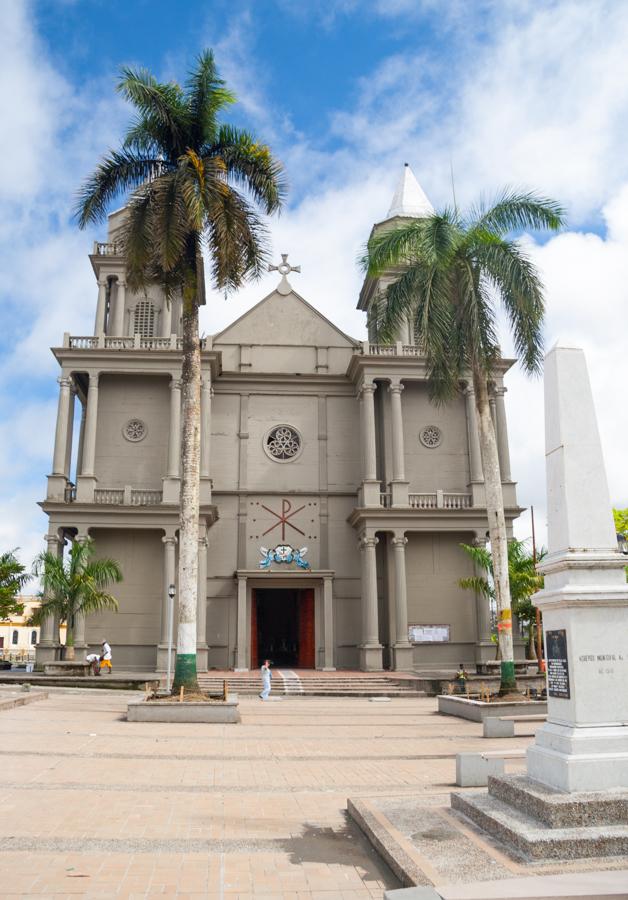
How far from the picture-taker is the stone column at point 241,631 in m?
29.0

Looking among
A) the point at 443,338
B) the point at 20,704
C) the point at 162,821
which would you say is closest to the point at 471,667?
the point at 443,338

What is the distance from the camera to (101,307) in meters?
32.0

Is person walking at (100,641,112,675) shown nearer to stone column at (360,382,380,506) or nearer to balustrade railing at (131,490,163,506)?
balustrade railing at (131,490,163,506)

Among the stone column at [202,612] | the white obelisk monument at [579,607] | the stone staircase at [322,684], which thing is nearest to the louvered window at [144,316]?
the stone column at [202,612]

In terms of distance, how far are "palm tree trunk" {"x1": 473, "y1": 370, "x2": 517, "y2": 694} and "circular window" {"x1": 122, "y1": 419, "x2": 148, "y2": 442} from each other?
1562 cm

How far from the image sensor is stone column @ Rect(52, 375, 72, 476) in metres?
29.2

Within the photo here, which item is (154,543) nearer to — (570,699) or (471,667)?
(471,667)

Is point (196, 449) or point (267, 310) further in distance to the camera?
point (267, 310)

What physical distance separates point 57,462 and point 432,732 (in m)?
18.8

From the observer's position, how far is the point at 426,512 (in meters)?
29.6

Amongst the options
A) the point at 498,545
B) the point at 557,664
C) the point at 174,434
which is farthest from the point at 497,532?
the point at 174,434

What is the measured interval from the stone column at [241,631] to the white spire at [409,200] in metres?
16.9

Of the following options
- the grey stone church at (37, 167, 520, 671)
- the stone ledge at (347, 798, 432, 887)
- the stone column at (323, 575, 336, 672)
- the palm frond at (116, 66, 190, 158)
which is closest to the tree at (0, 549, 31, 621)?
the grey stone church at (37, 167, 520, 671)

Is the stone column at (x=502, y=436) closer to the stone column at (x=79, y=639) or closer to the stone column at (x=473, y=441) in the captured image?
the stone column at (x=473, y=441)
